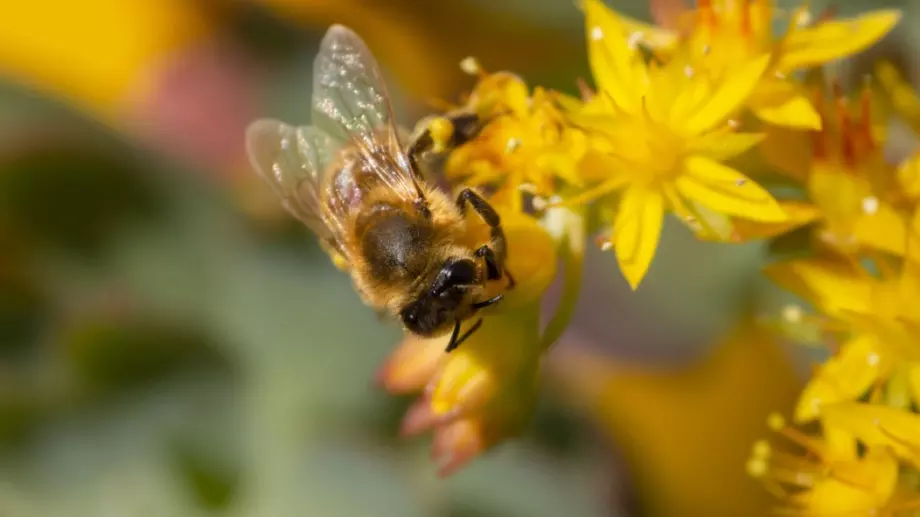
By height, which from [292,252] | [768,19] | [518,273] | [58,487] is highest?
[768,19]

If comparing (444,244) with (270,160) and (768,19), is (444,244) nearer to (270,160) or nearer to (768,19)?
(270,160)

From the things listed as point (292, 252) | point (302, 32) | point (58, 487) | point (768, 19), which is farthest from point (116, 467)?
point (768, 19)

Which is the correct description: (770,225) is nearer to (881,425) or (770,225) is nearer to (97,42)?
(881,425)

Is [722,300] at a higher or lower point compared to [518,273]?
lower

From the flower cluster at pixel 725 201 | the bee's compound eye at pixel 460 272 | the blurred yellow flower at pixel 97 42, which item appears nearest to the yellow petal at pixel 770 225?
A: the flower cluster at pixel 725 201

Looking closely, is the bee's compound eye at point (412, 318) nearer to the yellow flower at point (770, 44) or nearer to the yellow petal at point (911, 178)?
the yellow flower at point (770, 44)

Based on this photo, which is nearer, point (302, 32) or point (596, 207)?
point (596, 207)

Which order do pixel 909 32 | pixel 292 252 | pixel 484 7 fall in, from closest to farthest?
1. pixel 909 32
2. pixel 292 252
3. pixel 484 7

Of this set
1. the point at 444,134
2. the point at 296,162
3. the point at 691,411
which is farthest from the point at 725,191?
the point at 691,411
